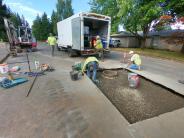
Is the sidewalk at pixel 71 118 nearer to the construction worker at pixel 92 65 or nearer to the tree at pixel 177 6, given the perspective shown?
the construction worker at pixel 92 65

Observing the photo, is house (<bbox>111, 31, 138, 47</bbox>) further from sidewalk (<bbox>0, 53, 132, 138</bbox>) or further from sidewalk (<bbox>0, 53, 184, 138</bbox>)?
sidewalk (<bbox>0, 53, 184, 138</bbox>)

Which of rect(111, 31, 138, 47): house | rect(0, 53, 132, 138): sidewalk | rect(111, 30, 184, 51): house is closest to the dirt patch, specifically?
rect(0, 53, 132, 138): sidewalk

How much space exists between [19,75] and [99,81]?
3.63 meters

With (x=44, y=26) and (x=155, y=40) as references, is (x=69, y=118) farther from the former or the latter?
(x=44, y=26)

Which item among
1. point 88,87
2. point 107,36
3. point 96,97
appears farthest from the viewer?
point 107,36

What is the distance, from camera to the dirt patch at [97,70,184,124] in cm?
313

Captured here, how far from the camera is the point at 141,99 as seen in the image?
12.3 ft

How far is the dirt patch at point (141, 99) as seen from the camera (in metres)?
3.13

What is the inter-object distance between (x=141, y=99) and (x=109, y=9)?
2006 centimetres

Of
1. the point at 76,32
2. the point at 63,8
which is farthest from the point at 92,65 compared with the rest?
the point at 63,8

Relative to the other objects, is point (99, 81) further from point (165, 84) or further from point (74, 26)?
point (74, 26)

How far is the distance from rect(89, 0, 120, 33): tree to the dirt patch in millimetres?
16284

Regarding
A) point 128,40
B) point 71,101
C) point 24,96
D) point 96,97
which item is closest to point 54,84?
point 24,96

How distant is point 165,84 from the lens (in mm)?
4727
